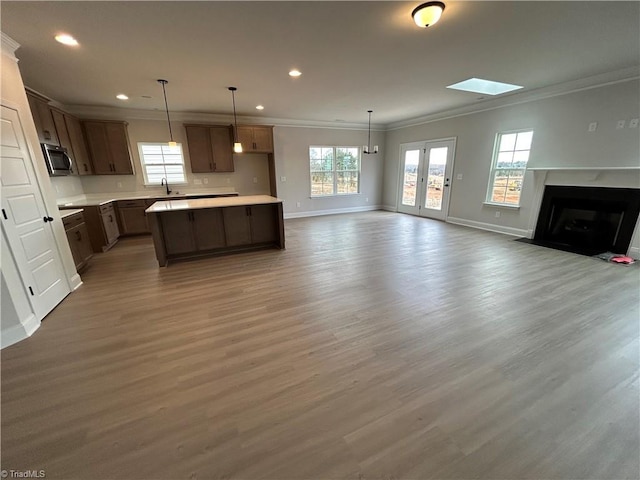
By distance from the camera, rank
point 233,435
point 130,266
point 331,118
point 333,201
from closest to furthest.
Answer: point 233,435 → point 130,266 → point 331,118 → point 333,201

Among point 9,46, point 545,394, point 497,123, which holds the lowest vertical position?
point 545,394

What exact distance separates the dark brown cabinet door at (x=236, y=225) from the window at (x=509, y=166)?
5.15 meters

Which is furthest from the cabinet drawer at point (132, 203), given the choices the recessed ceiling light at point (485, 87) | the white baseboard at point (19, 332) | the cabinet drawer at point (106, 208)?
the recessed ceiling light at point (485, 87)

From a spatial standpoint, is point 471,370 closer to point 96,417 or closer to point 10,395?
point 96,417

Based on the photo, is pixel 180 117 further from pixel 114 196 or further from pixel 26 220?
pixel 26 220

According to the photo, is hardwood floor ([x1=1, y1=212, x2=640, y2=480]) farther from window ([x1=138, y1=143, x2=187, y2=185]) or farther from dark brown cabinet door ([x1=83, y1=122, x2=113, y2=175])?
window ([x1=138, y1=143, x2=187, y2=185])

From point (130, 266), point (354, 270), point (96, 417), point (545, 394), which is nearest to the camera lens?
point (96, 417)

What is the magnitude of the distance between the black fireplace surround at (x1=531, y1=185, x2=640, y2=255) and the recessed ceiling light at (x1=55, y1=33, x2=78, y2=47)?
22.8 feet

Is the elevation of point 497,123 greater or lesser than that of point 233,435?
greater

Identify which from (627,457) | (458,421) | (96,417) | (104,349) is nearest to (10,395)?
(104,349)

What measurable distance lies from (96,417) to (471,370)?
7.79ft

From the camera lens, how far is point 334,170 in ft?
25.3

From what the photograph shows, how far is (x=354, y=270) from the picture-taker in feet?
11.8

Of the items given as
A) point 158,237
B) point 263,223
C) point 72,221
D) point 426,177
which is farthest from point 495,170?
point 72,221
